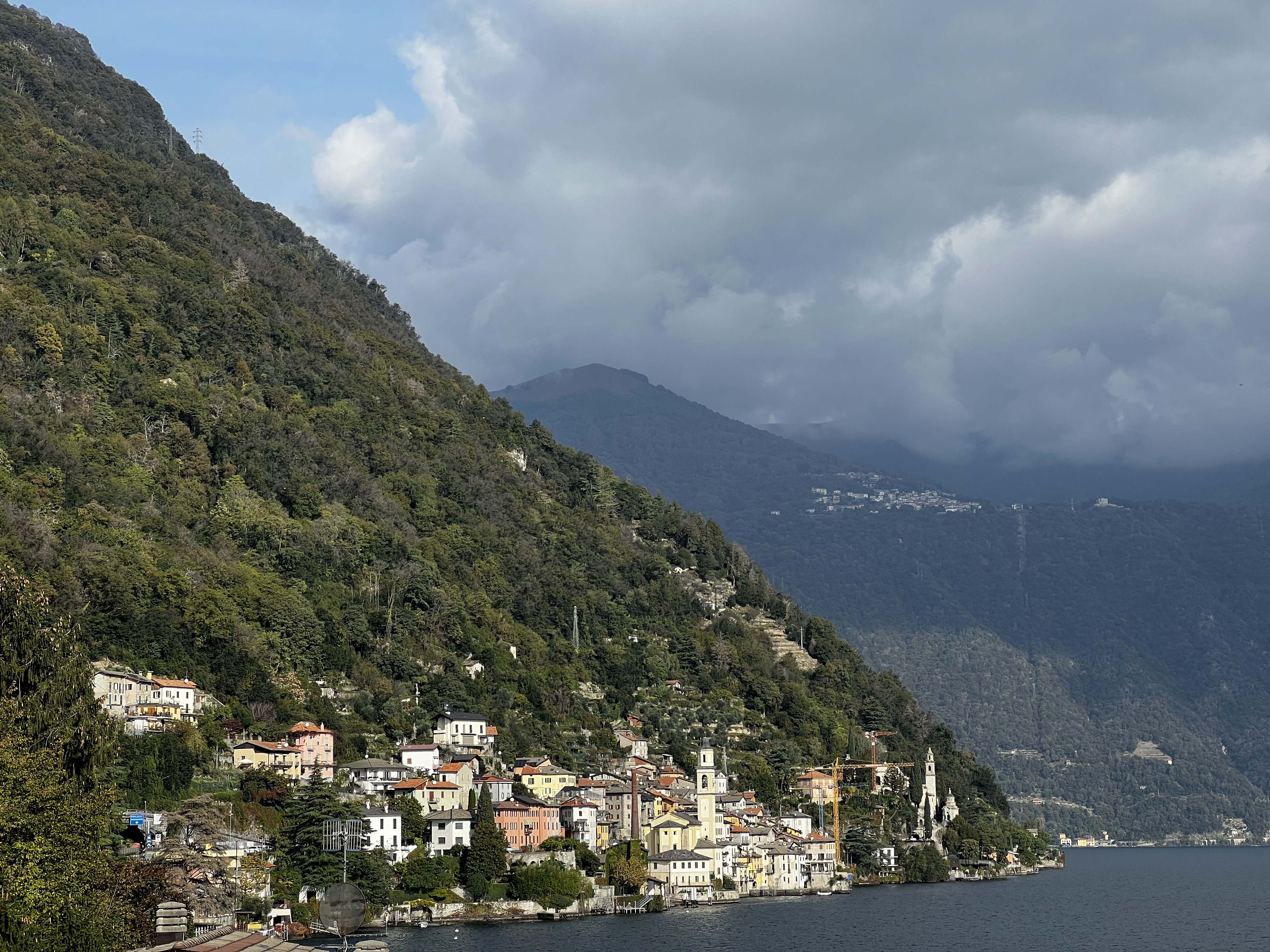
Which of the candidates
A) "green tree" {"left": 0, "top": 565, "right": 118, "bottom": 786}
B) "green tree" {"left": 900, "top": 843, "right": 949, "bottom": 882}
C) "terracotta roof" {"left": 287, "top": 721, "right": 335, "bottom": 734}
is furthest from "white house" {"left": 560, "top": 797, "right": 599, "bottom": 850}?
"green tree" {"left": 0, "top": 565, "right": 118, "bottom": 786}

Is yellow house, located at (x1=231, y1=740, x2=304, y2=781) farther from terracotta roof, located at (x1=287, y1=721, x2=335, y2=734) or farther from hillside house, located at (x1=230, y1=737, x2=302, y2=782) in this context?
terracotta roof, located at (x1=287, y1=721, x2=335, y2=734)

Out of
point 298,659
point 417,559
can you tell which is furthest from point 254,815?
point 417,559

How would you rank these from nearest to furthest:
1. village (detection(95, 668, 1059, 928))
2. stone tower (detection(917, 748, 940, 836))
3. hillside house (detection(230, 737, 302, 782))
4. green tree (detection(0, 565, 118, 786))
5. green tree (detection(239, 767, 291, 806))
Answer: green tree (detection(0, 565, 118, 786)) → green tree (detection(239, 767, 291, 806)) → village (detection(95, 668, 1059, 928)) → hillside house (detection(230, 737, 302, 782)) → stone tower (detection(917, 748, 940, 836))

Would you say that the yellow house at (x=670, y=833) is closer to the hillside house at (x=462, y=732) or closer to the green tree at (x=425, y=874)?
the hillside house at (x=462, y=732)

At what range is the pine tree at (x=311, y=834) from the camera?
306 ft

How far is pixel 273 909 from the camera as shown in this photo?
87.2 meters

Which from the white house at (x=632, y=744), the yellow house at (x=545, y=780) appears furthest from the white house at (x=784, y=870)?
the yellow house at (x=545, y=780)

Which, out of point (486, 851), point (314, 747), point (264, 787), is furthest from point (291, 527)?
point (486, 851)

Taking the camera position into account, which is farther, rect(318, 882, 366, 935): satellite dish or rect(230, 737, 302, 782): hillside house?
rect(230, 737, 302, 782): hillside house

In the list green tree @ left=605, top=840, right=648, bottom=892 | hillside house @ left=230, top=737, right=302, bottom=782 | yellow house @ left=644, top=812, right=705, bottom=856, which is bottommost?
green tree @ left=605, top=840, right=648, bottom=892

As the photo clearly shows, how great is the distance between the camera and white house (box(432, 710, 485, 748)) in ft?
420

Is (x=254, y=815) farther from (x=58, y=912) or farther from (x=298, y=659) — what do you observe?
(x=58, y=912)

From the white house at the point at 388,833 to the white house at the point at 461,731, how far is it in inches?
809

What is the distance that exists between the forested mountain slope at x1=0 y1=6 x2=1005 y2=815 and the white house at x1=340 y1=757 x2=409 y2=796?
341 centimetres
